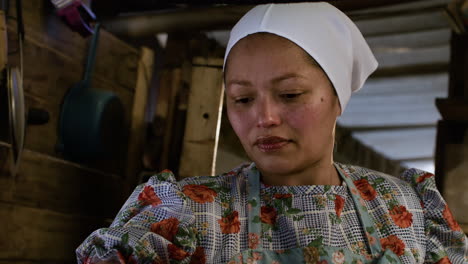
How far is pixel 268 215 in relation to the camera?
5.57 ft

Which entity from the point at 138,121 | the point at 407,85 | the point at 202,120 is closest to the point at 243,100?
the point at 202,120

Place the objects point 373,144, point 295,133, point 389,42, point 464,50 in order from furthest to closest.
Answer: point 373,144 → point 389,42 → point 464,50 → point 295,133

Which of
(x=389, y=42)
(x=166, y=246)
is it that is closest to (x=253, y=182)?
(x=166, y=246)

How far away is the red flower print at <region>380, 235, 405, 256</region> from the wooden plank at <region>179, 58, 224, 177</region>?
A: 0.92m

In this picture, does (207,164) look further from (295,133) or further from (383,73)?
(383,73)

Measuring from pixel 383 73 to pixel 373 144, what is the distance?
313 centimetres

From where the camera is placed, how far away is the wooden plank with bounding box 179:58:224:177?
249 centimetres

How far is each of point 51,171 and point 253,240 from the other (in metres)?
1.03

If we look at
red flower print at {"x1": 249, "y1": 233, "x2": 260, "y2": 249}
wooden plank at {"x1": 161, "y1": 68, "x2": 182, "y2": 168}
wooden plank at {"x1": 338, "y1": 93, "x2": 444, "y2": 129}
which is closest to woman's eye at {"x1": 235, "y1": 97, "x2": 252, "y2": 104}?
red flower print at {"x1": 249, "y1": 233, "x2": 260, "y2": 249}

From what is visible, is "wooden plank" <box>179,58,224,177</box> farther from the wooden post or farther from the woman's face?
the wooden post

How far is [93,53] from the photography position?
255cm

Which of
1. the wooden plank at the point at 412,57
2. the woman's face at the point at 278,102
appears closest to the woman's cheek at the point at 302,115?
the woman's face at the point at 278,102

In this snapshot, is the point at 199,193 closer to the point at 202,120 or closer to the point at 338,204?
the point at 338,204

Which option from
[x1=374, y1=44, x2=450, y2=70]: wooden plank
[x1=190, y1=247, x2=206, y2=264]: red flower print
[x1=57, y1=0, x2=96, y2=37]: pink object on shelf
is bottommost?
[x1=190, y1=247, x2=206, y2=264]: red flower print
